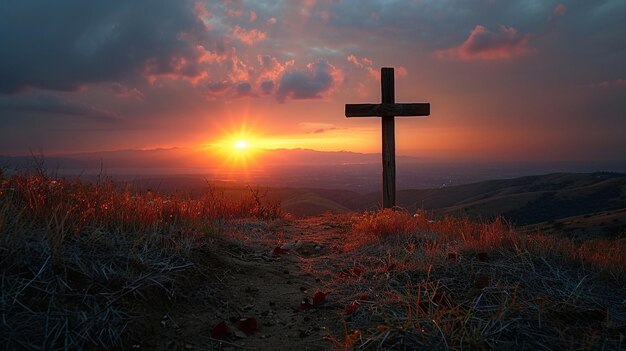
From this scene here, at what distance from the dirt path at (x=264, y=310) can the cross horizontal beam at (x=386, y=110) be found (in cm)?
506

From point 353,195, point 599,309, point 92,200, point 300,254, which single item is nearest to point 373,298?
point 599,309

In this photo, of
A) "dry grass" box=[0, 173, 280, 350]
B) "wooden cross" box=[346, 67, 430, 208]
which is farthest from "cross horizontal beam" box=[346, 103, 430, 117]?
"dry grass" box=[0, 173, 280, 350]

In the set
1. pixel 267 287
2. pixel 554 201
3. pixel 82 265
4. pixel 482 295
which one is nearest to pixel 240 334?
pixel 267 287

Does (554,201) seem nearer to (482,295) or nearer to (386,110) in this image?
(386,110)

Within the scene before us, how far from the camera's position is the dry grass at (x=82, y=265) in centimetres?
257

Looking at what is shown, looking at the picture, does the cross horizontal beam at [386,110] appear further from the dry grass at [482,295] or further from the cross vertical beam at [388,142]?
the dry grass at [482,295]

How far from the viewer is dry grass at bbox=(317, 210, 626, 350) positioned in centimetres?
268

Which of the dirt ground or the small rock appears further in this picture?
the small rock

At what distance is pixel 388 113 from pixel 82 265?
26.5 ft

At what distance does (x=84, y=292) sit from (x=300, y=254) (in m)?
3.30

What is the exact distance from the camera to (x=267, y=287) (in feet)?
13.8

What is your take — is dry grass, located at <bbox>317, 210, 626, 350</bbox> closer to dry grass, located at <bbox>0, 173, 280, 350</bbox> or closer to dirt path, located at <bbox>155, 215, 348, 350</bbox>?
dirt path, located at <bbox>155, 215, 348, 350</bbox>

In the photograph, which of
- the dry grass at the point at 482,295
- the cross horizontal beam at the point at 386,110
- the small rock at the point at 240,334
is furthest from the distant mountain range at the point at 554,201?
the small rock at the point at 240,334

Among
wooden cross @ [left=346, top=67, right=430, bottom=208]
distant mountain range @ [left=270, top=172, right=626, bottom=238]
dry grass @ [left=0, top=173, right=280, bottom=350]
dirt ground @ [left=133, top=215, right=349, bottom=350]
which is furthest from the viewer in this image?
distant mountain range @ [left=270, top=172, right=626, bottom=238]
